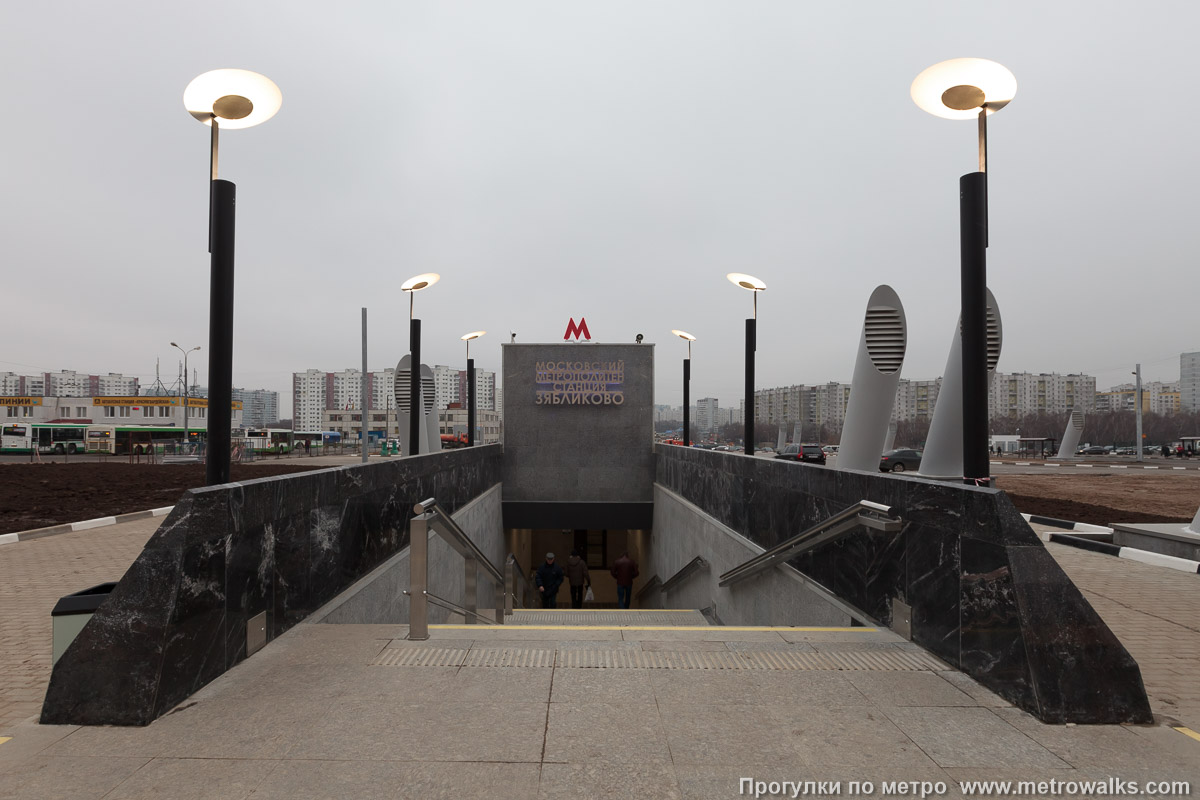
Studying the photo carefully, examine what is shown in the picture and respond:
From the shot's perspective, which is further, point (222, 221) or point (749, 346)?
point (749, 346)

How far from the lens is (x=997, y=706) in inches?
131

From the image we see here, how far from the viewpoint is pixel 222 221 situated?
4.93 metres

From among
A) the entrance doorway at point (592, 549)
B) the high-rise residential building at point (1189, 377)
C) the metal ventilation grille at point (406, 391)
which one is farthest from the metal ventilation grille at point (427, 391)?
the high-rise residential building at point (1189, 377)

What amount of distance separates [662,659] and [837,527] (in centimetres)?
197

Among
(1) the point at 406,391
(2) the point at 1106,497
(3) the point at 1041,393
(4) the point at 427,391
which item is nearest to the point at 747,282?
(1) the point at 406,391

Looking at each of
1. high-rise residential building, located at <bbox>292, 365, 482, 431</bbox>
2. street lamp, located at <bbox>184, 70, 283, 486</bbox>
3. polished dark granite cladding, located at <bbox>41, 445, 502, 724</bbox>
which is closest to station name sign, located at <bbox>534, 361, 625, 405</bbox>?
polished dark granite cladding, located at <bbox>41, 445, 502, 724</bbox>

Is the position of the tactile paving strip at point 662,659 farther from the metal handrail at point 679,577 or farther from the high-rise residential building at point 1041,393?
the high-rise residential building at point 1041,393

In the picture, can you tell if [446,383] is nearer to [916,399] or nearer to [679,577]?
[916,399]

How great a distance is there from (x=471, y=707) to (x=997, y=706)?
2.69 meters

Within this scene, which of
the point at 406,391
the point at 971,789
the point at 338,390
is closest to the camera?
the point at 971,789

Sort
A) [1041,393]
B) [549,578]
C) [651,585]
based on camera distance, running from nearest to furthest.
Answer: [549,578] < [651,585] < [1041,393]

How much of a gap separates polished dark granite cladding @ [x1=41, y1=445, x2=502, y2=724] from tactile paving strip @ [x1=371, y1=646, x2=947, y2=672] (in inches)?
36.7

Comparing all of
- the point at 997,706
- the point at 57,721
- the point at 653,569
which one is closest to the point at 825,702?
the point at 997,706

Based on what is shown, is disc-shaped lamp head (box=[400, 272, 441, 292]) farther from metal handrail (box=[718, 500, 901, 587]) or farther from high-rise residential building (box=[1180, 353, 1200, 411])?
high-rise residential building (box=[1180, 353, 1200, 411])
